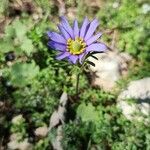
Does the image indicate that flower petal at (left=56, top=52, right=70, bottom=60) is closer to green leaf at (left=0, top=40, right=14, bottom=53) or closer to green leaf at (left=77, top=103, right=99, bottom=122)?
green leaf at (left=77, top=103, right=99, bottom=122)

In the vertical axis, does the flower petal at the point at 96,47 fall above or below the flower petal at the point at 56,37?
below

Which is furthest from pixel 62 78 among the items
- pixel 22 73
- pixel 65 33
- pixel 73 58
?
pixel 73 58

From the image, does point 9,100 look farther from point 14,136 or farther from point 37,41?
point 37,41

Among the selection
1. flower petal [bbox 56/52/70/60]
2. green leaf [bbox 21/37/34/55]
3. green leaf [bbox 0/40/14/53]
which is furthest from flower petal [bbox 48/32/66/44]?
green leaf [bbox 0/40/14/53]

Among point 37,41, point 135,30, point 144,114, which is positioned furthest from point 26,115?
point 135,30

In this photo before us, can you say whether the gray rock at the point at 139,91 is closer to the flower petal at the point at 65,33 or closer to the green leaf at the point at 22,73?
the green leaf at the point at 22,73

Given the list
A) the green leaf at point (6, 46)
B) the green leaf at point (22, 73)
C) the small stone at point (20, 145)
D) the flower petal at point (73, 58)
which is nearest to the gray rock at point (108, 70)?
the green leaf at point (22, 73)
